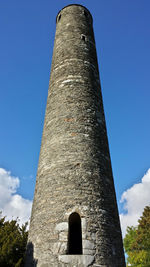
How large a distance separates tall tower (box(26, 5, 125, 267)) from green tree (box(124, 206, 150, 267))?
12.8 m

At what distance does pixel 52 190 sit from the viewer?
18.7 ft

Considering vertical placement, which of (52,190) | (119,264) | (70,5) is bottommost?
(119,264)

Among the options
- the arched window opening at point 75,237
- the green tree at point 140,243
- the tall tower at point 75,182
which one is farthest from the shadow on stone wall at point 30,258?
the green tree at point 140,243

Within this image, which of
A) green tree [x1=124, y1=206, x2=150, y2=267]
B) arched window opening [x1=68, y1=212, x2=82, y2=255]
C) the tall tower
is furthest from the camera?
green tree [x1=124, y1=206, x2=150, y2=267]

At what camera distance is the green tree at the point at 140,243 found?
16.6 meters

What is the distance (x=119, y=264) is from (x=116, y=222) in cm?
95

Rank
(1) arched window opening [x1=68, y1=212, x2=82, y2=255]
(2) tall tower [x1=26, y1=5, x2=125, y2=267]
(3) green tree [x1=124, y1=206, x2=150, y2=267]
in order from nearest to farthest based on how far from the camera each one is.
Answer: (2) tall tower [x1=26, y1=5, x2=125, y2=267] → (1) arched window opening [x1=68, y1=212, x2=82, y2=255] → (3) green tree [x1=124, y1=206, x2=150, y2=267]

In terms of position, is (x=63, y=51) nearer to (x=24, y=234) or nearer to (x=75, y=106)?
(x=75, y=106)

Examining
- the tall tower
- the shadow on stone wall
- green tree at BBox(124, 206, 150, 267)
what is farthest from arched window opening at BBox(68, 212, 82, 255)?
green tree at BBox(124, 206, 150, 267)

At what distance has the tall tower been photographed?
192 inches

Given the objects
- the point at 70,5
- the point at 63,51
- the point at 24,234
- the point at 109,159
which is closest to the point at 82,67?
the point at 63,51

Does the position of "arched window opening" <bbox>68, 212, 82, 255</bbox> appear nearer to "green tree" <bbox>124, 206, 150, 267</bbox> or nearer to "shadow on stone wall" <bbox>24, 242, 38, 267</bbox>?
"shadow on stone wall" <bbox>24, 242, 38, 267</bbox>

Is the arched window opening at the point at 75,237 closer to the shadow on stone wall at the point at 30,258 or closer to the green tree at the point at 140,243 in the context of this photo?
the shadow on stone wall at the point at 30,258

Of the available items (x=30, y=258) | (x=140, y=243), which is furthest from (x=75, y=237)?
(x=140, y=243)
